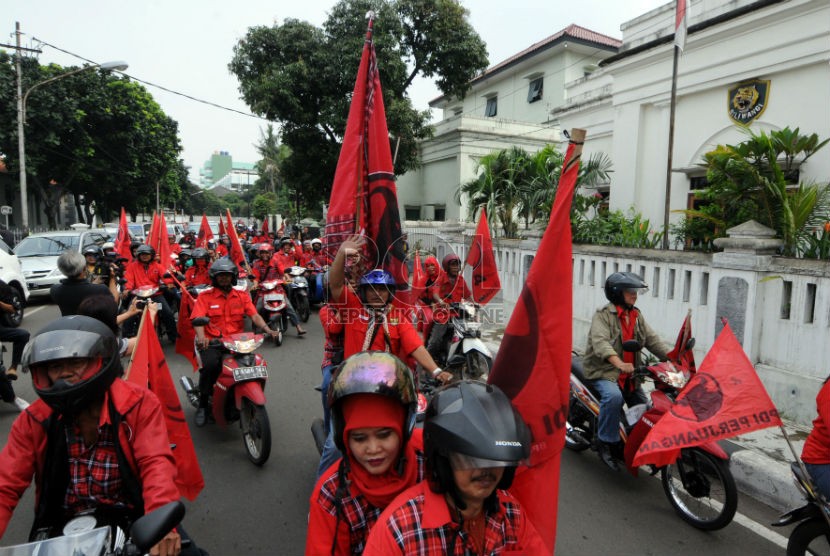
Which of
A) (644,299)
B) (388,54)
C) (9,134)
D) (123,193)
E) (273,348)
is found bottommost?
(273,348)

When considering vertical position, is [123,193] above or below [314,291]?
above

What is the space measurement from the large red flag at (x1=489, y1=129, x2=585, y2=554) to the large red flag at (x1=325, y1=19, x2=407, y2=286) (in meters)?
1.85

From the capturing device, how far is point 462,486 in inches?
62.6

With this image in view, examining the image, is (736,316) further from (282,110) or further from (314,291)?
(282,110)

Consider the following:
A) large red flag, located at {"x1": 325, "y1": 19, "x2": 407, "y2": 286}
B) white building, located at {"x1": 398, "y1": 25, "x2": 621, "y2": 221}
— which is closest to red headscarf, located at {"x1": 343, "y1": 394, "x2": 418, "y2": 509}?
large red flag, located at {"x1": 325, "y1": 19, "x2": 407, "y2": 286}

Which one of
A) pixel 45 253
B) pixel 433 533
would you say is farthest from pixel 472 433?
pixel 45 253

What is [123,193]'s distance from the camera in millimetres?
30406

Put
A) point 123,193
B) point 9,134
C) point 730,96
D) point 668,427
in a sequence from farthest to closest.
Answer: point 123,193 < point 9,134 < point 730,96 < point 668,427

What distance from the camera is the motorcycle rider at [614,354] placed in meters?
4.00

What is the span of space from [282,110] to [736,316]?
16.8 meters

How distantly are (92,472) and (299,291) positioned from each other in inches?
329

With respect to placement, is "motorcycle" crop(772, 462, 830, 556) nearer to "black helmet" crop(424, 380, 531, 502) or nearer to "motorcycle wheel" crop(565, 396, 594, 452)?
"motorcycle wheel" crop(565, 396, 594, 452)

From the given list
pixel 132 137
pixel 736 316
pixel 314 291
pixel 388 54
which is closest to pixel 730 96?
pixel 736 316

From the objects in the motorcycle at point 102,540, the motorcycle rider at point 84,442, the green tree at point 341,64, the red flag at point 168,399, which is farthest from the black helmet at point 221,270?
the green tree at point 341,64
